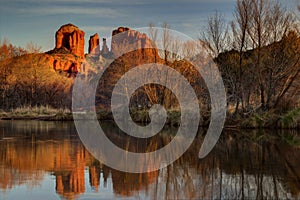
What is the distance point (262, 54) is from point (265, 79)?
156 cm

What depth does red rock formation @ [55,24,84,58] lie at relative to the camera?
142 m

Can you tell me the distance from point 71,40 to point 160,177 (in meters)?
136

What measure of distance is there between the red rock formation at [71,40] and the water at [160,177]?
5109 inches

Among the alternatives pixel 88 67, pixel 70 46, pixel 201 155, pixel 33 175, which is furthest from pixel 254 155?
pixel 70 46

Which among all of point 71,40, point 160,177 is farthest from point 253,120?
point 71,40

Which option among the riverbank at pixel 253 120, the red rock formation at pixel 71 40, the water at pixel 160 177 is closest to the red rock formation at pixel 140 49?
the riverbank at pixel 253 120

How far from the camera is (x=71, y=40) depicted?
142 m

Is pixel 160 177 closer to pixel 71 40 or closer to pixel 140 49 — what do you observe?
pixel 140 49

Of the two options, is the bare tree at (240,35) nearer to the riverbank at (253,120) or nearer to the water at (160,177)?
the riverbank at (253,120)

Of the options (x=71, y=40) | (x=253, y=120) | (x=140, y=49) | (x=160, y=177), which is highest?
(x=71, y=40)

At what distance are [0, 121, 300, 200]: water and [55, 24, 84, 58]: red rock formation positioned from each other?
129768 mm

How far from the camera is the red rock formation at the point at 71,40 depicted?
142125 millimetres

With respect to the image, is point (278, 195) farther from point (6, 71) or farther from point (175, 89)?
point (6, 71)

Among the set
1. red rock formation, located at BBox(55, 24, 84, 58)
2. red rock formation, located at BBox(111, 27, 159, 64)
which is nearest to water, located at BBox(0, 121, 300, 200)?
red rock formation, located at BBox(111, 27, 159, 64)
